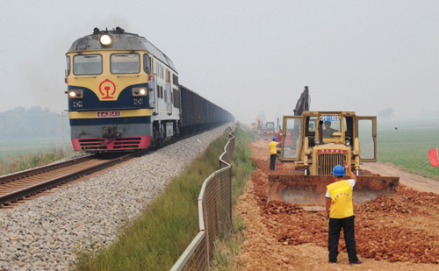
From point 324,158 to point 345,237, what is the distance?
13.4 feet

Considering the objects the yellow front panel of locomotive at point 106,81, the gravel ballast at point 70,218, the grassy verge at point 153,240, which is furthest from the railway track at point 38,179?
the grassy verge at point 153,240

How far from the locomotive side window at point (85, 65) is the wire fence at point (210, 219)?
299 inches

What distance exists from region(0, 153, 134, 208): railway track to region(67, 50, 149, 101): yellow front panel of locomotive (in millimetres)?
2306

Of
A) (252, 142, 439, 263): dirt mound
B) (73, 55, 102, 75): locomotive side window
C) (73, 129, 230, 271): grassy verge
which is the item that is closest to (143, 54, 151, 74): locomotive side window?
(73, 55, 102, 75): locomotive side window

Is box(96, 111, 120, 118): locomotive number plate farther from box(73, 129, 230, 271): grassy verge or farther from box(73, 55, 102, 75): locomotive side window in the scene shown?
box(73, 129, 230, 271): grassy verge

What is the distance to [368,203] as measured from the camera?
927cm

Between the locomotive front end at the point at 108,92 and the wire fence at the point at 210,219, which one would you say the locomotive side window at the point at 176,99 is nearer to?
the locomotive front end at the point at 108,92

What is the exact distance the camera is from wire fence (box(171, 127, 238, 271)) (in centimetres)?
344

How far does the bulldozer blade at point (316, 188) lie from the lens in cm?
931

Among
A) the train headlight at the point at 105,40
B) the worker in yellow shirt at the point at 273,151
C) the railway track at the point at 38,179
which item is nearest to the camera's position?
the railway track at the point at 38,179

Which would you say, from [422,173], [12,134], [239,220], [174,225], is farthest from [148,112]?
[12,134]

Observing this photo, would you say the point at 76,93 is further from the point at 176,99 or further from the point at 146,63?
the point at 176,99

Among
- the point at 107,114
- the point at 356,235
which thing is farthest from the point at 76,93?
the point at 356,235

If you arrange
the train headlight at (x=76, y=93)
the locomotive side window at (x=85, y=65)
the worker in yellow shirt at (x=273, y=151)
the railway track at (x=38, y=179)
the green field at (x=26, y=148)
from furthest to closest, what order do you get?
the green field at (x=26, y=148), the worker in yellow shirt at (x=273, y=151), the locomotive side window at (x=85, y=65), the train headlight at (x=76, y=93), the railway track at (x=38, y=179)
